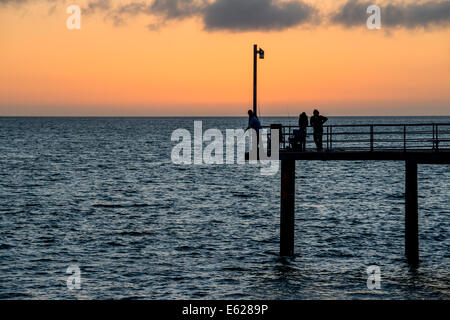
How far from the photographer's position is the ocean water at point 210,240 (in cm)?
2266

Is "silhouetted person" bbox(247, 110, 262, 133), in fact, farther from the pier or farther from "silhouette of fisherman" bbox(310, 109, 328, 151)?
"silhouette of fisherman" bbox(310, 109, 328, 151)

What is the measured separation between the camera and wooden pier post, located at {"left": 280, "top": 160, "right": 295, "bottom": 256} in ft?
81.5

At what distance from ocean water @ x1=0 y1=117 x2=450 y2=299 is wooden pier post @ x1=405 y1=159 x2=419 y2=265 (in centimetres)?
57

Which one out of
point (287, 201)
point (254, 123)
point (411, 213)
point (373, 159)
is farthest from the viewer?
point (287, 201)

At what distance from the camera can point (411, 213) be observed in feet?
81.8

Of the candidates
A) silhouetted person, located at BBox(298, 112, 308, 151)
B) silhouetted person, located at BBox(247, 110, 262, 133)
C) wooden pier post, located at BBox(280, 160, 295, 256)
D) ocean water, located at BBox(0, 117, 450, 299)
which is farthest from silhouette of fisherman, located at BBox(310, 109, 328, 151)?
ocean water, located at BBox(0, 117, 450, 299)

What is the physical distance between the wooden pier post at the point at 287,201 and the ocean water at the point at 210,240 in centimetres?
89

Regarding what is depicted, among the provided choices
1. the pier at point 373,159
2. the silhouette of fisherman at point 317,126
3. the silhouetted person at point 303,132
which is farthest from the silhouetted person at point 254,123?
the silhouette of fisherman at point 317,126

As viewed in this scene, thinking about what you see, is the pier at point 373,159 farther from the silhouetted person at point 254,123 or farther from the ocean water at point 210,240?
the ocean water at point 210,240

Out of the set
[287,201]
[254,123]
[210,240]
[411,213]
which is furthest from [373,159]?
[210,240]

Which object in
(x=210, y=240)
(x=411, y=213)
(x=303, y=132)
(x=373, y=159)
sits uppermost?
(x=303, y=132)

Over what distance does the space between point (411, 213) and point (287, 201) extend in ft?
15.0

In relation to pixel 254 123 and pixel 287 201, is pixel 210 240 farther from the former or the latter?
pixel 254 123
